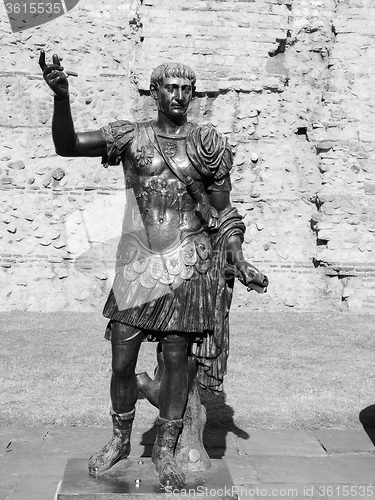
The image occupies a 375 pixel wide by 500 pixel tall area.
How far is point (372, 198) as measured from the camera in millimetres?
10562

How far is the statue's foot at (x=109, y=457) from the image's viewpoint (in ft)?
12.8

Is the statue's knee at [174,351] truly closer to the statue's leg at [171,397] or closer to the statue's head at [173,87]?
the statue's leg at [171,397]

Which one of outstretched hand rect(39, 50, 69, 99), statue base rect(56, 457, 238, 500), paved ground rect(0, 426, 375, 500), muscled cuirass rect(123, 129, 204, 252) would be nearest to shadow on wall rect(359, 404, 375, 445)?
paved ground rect(0, 426, 375, 500)

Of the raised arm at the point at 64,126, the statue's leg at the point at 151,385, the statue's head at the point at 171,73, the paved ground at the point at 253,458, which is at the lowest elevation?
the paved ground at the point at 253,458

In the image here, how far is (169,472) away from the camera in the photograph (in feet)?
12.4

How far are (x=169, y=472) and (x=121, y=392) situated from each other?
1.52 ft

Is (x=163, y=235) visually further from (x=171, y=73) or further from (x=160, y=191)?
(x=171, y=73)

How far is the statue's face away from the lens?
3859 mm

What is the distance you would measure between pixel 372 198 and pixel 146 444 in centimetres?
631

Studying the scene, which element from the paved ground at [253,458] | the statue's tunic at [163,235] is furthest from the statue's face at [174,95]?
the paved ground at [253,458]

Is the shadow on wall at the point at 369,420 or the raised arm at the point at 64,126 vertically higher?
the raised arm at the point at 64,126

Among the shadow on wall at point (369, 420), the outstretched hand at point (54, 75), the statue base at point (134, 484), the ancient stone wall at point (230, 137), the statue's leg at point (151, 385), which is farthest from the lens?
the ancient stone wall at point (230, 137)

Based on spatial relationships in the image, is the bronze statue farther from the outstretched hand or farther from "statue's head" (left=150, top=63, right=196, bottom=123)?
the outstretched hand

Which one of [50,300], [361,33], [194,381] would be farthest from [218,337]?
[361,33]
